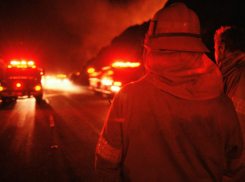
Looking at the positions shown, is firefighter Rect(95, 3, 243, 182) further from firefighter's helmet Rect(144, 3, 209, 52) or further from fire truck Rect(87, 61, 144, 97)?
fire truck Rect(87, 61, 144, 97)

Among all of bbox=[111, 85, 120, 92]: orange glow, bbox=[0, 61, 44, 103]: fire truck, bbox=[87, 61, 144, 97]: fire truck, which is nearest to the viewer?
bbox=[0, 61, 44, 103]: fire truck

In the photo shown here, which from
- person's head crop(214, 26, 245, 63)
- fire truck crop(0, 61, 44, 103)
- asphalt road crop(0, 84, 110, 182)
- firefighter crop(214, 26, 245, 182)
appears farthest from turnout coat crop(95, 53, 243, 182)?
fire truck crop(0, 61, 44, 103)

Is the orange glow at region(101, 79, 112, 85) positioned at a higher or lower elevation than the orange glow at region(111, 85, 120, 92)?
higher

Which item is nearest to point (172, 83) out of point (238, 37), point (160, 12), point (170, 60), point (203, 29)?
point (170, 60)

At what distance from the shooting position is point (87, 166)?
407cm

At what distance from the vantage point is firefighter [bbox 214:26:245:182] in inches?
73.2

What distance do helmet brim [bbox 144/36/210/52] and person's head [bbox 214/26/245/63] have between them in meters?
1.11

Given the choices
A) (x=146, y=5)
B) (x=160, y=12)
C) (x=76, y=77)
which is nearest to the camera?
(x=160, y=12)

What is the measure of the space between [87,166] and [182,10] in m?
3.67

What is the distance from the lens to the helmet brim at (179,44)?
3.85 ft

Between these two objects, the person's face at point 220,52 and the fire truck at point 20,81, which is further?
the fire truck at point 20,81

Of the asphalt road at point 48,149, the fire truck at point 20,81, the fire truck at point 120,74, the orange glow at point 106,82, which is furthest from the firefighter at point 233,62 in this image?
the orange glow at point 106,82

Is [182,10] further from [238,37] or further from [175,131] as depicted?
[238,37]

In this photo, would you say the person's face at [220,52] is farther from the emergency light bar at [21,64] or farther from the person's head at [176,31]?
the emergency light bar at [21,64]
